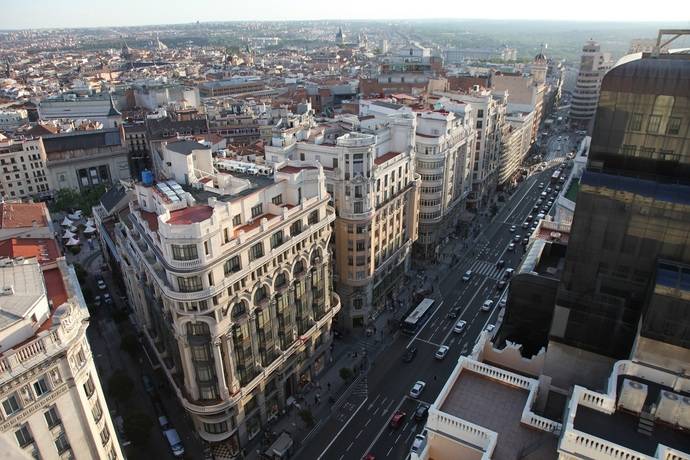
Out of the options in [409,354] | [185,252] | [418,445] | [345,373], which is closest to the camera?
[185,252]

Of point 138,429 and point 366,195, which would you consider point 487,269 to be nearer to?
point 366,195

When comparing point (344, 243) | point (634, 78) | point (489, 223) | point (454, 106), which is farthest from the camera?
point (489, 223)

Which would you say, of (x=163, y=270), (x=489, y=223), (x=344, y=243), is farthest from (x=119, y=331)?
(x=489, y=223)

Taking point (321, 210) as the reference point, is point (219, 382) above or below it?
below

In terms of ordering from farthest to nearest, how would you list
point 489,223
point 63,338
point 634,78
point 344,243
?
point 489,223 → point 344,243 → point 63,338 → point 634,78

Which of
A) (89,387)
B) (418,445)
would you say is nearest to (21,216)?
(89,387)

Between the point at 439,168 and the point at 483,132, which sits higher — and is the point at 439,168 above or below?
below

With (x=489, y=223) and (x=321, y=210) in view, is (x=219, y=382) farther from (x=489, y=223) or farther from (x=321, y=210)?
(x=489, y=223)
